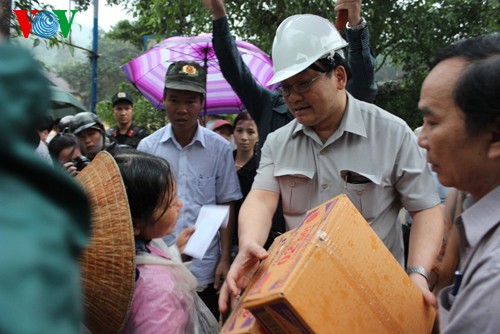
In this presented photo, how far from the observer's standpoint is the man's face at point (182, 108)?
3.01m

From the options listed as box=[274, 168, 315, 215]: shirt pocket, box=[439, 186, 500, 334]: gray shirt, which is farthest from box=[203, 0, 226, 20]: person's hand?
box=[439, 186, 500, 334]: gray shirt

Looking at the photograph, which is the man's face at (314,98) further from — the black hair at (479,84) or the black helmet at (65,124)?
the black helmet at (65,124)

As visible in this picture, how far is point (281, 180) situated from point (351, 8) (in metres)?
0.91

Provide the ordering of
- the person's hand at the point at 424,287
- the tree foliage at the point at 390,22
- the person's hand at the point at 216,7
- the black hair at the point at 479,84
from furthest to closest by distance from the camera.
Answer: the tree foliage at the point at 390,22
the person's hand at the point at 216,7
the person's hand at the point at 424,287
the black hair at the point at 479,84

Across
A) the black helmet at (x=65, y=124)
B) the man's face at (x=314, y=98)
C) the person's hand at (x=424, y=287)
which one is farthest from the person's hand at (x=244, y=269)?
the black helmet at (x=65, y=124)

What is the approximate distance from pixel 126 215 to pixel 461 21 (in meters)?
10.8

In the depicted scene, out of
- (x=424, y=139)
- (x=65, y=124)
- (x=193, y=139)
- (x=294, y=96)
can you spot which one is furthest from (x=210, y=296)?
(x=65, y=124)

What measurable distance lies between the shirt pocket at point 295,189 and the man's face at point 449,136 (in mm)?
875

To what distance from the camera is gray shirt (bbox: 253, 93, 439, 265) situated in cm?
198

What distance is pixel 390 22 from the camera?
9719 mm

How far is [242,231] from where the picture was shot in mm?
1951

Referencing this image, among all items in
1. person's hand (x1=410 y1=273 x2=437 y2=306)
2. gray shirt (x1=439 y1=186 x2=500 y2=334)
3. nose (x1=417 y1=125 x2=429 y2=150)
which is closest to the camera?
gray shirt (x1=439 y1=186 x2=500 y2=334)

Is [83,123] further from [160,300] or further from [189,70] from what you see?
[160,300]

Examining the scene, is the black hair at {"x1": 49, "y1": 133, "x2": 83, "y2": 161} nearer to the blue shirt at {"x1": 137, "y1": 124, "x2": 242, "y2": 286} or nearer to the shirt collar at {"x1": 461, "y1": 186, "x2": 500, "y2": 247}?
the blue shirt at {"x1": 137, "y1": 124, "x2": 242, "y2": 286}
